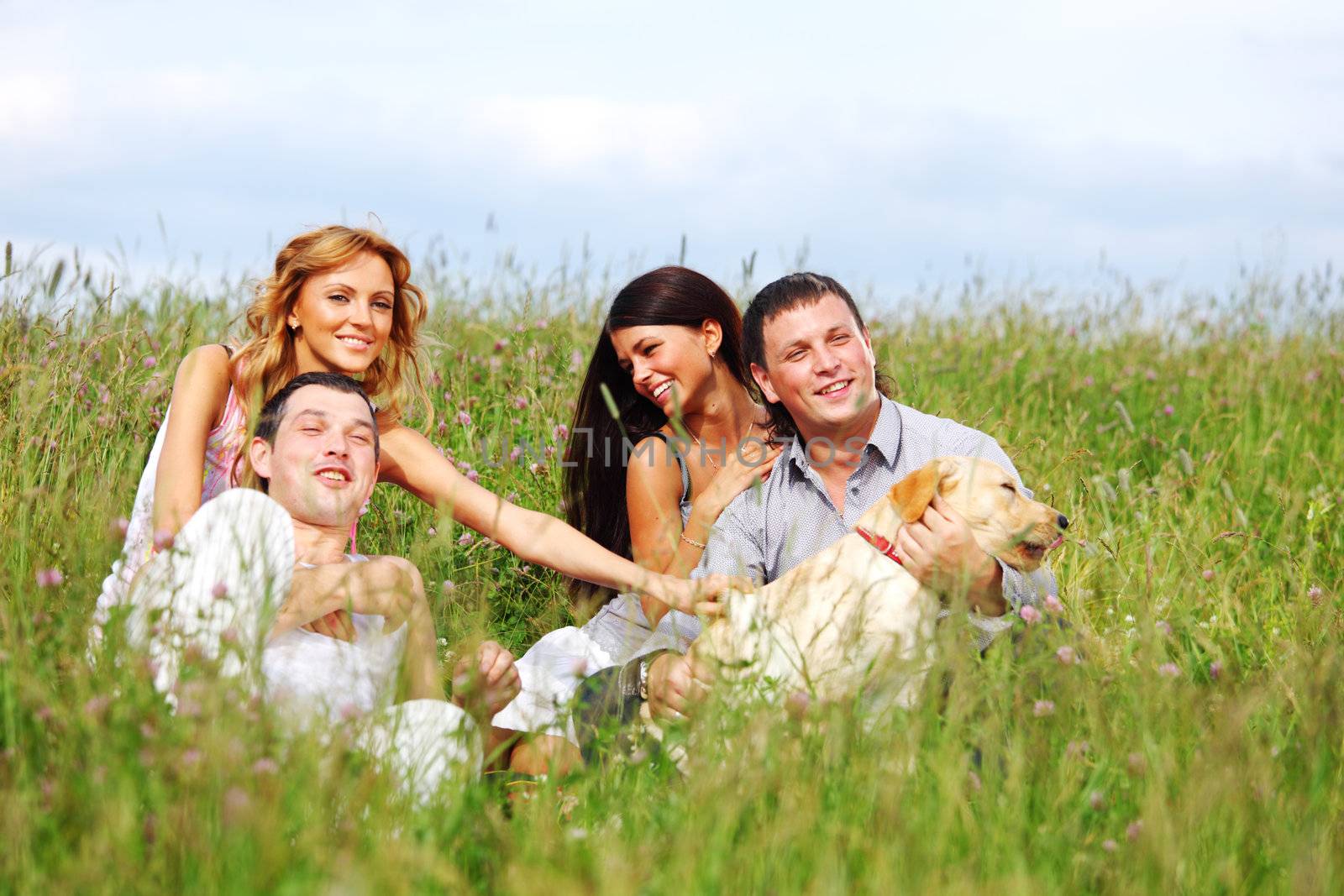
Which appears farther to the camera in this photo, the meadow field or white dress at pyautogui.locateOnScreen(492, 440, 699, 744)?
white dress at pyautogui.locateOnScreen(492, 440, 699, 744)

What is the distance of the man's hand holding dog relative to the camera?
10.1ft

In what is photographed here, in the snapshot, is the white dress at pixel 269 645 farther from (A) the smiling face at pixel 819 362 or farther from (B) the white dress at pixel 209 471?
(A) the smiling face at pixel 819 362

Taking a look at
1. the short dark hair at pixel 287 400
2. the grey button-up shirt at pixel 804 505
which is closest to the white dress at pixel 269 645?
the short dark hair at pixel 287 400

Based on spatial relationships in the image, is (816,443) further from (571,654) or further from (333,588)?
(333,588)

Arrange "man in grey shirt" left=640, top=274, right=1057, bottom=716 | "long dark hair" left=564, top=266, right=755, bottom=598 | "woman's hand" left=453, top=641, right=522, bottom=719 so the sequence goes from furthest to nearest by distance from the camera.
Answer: "long dark hair" left=564, top=266, right=755, bottom=598, "man in grey shirt" left=640, top=274, right=1057, bottom=716, "woman's hand" left=453, top=641, right=522, bottom=719

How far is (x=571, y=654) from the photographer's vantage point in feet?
13.0

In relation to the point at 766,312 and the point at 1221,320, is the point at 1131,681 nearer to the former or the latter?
the point at 766,312

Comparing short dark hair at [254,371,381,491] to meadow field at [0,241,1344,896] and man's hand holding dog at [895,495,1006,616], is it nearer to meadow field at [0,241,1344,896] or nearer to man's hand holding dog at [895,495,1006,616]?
meadow field at [0,241,1344,896]

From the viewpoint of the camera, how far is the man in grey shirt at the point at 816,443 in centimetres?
373

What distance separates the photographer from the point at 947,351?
8.02 m

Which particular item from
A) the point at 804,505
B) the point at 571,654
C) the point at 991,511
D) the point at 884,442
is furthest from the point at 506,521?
the point at 991,511

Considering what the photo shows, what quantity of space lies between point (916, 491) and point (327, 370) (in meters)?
2.08

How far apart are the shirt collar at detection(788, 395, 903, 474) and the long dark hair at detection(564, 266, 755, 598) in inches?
28.3

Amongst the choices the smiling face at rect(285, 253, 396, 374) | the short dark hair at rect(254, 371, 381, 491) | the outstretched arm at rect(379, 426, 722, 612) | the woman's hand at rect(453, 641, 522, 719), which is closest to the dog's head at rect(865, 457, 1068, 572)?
the outstretched arm at rect(379, 426, 722, 612)
